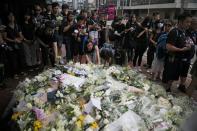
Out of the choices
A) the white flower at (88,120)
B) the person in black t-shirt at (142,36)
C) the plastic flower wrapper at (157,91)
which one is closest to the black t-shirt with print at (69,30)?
the person in black t-shirt at (142,36)

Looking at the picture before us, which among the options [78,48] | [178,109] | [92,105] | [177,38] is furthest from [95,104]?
[78,48]

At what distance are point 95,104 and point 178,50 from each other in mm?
3251

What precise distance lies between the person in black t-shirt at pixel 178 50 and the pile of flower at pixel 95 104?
5.85ft

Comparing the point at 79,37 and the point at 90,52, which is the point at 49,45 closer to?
the point at 79,37

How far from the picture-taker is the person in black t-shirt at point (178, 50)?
262 inches

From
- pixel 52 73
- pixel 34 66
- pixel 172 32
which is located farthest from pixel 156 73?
pixel 52 73

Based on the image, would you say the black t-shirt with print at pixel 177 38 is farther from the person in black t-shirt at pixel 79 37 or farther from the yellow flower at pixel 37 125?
the yellow flower at pixel 37 125

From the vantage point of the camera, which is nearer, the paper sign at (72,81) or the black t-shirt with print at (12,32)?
the paper sign at (72,81)

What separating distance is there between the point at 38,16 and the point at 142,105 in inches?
255

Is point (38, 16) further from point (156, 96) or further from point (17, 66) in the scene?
point (156, 96)

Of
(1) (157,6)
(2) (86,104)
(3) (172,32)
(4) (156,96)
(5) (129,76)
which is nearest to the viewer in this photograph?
(2) (86,104)

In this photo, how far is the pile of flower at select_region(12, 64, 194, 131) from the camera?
385cm

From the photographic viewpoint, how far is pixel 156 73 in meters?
9.29

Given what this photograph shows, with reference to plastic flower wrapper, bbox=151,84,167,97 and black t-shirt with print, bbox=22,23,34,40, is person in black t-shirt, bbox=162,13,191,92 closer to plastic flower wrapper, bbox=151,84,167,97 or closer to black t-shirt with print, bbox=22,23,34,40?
plastic flower wrapper, bbox=151,84,167,97
